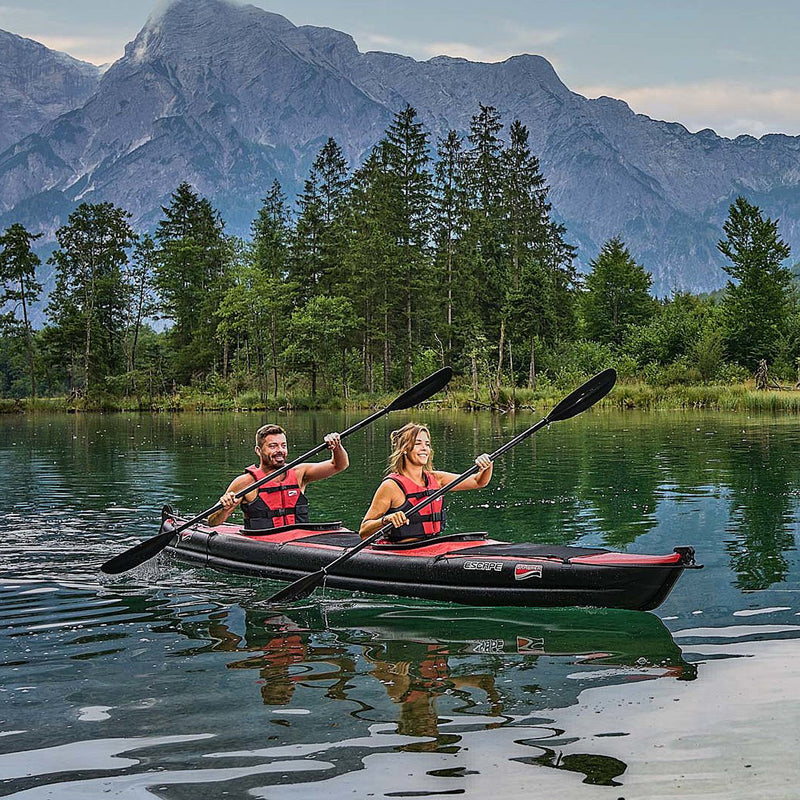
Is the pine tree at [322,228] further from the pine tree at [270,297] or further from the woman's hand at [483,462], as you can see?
the woman's hand at [483,462]

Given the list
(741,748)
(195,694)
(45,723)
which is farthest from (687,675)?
(45,723)

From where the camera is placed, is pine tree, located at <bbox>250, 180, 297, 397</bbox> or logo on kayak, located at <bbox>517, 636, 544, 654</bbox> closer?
logo on kayak, located at <bbox>517, 636, 544, 654</bbox>

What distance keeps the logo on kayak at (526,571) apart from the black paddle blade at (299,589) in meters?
1.59

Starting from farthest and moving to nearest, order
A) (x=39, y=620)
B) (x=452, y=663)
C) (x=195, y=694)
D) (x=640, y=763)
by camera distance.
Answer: (x=39, y=620) → (x=452, y=663) → (x=195, y=694) → (x=640, y=763)

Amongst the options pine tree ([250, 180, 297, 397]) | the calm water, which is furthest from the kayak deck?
pine tree ([250, 180, 297, 397])

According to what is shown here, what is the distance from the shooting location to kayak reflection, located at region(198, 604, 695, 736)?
18.9 ft

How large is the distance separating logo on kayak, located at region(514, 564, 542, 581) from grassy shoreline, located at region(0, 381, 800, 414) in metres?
27.6

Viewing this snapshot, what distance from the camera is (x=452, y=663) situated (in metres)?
6.54

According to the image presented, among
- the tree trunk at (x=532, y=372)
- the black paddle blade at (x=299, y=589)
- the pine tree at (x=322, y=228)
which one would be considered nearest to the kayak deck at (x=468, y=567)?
the black paddle blade at (x=299, y=589)

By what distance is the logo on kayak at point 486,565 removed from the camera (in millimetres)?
7643

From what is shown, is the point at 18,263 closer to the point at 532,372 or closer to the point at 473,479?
the point at 532,372

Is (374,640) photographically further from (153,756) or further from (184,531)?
(184,531)

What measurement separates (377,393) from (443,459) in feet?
106

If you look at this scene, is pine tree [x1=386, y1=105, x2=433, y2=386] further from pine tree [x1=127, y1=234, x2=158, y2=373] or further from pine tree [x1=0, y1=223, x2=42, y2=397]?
pine tree [x1=0, y1=223, x2=42, y2=397]
